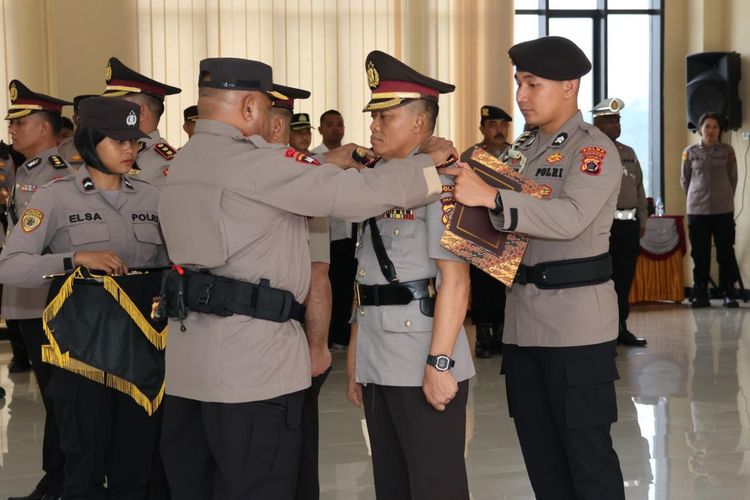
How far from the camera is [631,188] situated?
25.1 ft

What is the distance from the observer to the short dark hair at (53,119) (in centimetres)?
423

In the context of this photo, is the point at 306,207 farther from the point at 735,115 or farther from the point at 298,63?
the point at 735,115

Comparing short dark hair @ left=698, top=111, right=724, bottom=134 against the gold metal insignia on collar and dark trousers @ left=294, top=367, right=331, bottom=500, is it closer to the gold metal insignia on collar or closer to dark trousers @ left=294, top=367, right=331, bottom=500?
dark trousers @ left=294, top=367, right=331, bottom=500

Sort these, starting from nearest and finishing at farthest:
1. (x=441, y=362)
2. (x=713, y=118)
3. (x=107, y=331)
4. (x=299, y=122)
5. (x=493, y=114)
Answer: (x=441, y=362) < (x=107, y=331) < (x=299, y=122) < (x=493, y=114) < (x=713, y=118)

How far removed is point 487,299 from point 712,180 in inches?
143

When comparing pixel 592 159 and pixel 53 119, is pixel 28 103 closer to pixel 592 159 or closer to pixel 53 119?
pixel 53 119

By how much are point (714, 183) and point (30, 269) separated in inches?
305

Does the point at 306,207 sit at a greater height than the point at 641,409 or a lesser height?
greater

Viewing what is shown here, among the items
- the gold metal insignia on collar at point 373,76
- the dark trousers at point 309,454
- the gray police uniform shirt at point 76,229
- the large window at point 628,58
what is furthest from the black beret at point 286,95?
the large window at point 628,58

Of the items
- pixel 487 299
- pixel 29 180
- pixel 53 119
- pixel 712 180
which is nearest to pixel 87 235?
pixel 29 180

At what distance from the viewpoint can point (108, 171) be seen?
3.34 m

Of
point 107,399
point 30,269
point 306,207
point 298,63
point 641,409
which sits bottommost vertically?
point 641,409

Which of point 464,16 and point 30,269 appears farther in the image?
point 464,16

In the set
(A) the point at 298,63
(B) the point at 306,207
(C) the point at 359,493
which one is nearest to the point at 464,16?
(A) the point at 298,63
